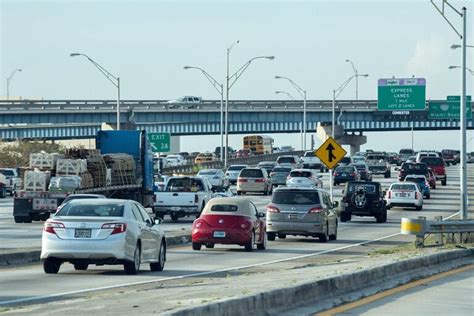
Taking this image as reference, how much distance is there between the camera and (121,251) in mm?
24062

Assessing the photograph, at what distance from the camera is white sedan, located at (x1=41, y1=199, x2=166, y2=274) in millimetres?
24062

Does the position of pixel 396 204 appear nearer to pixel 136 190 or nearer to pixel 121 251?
pixel 136 190

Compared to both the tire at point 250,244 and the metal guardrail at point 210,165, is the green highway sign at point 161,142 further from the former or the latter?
the tire at point 250,244

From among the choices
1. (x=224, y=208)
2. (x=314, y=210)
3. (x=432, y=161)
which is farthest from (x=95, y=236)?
(x=432, y=161)

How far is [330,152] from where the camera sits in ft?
169

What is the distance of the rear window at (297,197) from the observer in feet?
129

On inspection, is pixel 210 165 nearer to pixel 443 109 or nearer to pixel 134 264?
pixel 443 109

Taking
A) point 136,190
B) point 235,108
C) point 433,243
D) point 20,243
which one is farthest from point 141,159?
point 235,108

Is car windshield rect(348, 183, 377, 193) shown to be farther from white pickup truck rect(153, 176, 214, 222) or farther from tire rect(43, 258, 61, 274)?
tire rect(43, 258, 61, 274)

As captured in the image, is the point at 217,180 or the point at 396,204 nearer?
the point at 396,204

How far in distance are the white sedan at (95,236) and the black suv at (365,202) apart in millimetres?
28331

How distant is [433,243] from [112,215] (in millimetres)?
12653

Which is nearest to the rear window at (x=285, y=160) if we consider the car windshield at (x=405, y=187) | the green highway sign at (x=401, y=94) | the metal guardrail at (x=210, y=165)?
the metal guardrail at (x=210, y=165)

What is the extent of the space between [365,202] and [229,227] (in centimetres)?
1957
